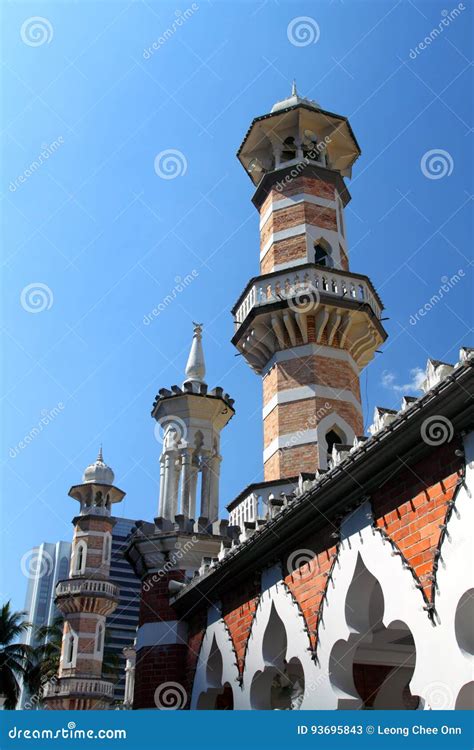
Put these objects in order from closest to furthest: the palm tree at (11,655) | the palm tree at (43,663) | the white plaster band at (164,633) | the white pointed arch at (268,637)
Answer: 1. the white pointed arch at (268,637)
2. the white plaster band at (164,633)
3. the palm tree at (11,655)
4. the palm tree at (43,663)

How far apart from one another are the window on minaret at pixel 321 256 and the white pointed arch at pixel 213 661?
917 centimetres

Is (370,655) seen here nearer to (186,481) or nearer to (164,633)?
(164,633)

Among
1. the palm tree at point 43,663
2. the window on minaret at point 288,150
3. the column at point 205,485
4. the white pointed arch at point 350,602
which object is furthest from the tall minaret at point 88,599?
the white pointed arch at point 350,602

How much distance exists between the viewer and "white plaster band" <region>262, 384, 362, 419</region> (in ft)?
52.5

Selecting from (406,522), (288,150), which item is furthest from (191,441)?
(406,522)

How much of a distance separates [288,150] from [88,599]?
92.2 ft

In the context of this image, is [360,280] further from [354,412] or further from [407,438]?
[407,438]

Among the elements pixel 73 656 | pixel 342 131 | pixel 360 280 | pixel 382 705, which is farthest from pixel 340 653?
pixel 73 656

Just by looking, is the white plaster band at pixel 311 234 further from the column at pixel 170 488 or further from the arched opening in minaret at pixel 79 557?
the arched opening in minaret at pixel 79 557

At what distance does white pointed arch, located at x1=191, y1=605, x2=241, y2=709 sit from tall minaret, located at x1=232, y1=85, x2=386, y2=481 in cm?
425

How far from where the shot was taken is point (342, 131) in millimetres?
19484

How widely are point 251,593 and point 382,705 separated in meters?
2.58

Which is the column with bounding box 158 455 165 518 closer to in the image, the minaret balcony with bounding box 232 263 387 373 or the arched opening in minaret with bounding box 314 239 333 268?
the minaret balcony with bounding box 232 263 387 373

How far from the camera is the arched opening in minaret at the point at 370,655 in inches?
311
